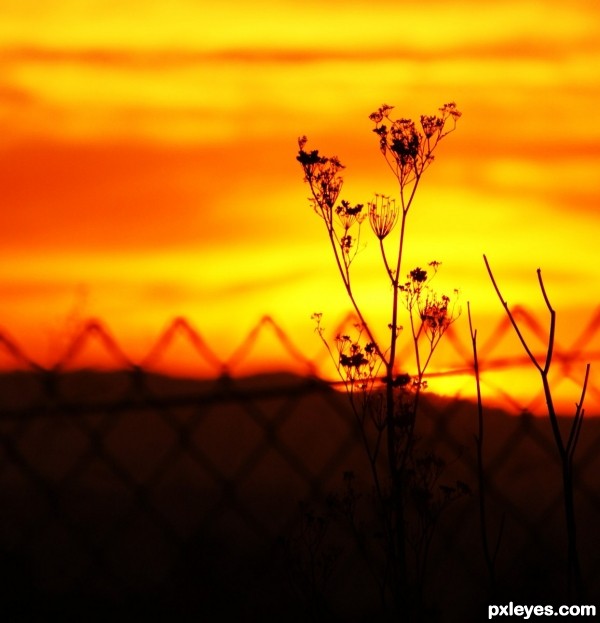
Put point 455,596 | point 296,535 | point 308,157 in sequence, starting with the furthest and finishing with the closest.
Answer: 1. point 455,596
2. point 296,535
3. point 308,157

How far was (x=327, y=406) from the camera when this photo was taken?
15.9 feet

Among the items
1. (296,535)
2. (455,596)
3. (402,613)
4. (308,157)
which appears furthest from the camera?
(455,596)

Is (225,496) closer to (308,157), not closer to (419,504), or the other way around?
(419,504)

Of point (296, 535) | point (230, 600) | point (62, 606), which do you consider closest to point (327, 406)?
point (296, 535)

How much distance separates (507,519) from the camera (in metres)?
5.45

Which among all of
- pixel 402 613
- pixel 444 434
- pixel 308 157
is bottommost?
pixel 402 613

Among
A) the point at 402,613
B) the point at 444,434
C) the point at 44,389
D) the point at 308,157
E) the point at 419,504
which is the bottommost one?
the point at 402,613

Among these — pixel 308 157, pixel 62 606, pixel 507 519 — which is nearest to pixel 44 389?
pixel 62 606

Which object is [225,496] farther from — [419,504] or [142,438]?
[419,504]

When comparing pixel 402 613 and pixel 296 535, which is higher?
pixel 296 535

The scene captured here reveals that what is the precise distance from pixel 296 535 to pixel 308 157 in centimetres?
150

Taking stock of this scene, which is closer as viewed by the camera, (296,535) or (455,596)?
(296,535)

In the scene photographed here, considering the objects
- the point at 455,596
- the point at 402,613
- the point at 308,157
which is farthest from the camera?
the point at 455,596

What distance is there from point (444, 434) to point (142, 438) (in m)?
1.41
